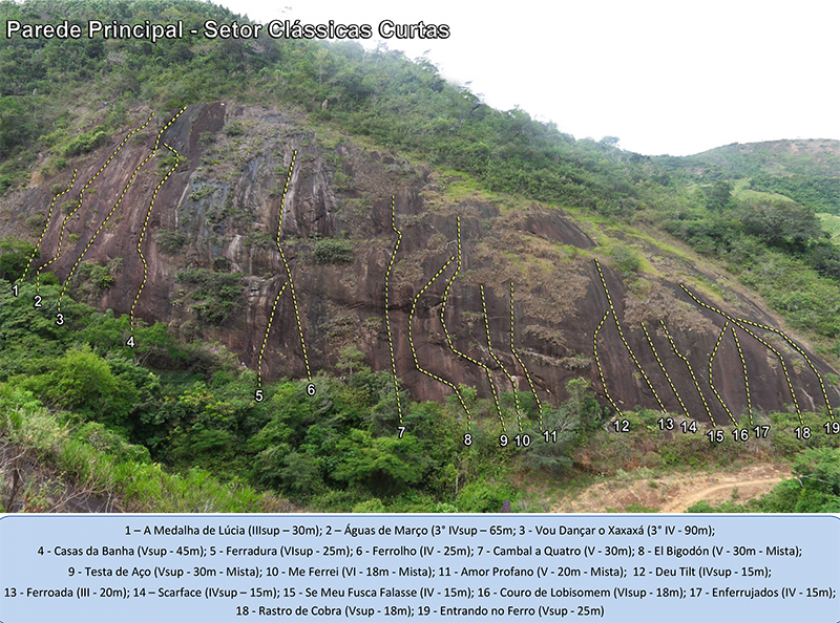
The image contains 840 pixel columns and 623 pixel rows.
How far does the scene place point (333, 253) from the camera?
1727 centimetres

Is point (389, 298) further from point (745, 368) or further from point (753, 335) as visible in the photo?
point (753, 335)

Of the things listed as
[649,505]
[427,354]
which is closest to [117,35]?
[427,354]

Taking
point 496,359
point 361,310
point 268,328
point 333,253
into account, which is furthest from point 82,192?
point 496,359

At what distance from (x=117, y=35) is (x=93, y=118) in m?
6.42

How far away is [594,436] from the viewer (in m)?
12.5

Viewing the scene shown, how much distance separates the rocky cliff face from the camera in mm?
13883

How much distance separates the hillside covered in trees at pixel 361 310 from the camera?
37.4 ft

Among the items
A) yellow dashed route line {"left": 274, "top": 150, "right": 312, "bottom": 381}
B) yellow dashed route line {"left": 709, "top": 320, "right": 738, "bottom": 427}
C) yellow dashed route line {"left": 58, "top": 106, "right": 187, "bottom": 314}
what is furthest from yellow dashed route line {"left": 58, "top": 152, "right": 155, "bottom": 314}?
yellow dashed route line {"left": 709, "top": 320, "right": 738, "bottom": 427}

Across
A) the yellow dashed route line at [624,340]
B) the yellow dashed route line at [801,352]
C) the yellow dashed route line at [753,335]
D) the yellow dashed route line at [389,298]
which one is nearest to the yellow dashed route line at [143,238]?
the yellow dashed route line at [389,298]

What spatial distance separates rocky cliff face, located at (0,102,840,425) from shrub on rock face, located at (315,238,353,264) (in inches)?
2.3

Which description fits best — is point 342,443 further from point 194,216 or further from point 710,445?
point 194,216

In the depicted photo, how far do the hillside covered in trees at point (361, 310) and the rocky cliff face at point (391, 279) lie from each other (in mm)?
96

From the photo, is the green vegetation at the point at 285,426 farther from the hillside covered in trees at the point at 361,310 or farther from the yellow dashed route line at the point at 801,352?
the yellow dashed route line at the point at 801,352

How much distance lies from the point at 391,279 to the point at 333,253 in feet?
8.11
